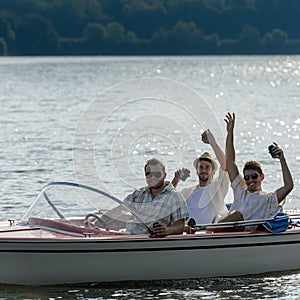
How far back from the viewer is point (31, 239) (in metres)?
12.0

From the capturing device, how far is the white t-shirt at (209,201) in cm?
1303

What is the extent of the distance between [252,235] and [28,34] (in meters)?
139

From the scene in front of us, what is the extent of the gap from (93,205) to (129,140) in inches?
720

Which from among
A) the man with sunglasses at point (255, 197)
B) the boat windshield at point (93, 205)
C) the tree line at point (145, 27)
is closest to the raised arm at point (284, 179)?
the man with sunglasses at point (255, 197)

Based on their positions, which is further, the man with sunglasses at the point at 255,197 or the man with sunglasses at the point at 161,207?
the man with sunglasses at the point at 255,197

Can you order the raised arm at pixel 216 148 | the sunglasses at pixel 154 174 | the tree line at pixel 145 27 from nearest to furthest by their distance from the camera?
1. the sunglasses at pixel 154 174
2. the raised arm at pixel 216 148
3. the tree line at pixel 145 27

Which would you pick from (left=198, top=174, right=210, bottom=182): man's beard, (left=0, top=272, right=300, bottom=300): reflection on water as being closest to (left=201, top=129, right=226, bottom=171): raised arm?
(left=198, top=174, right=210, bottom=182): man's beard

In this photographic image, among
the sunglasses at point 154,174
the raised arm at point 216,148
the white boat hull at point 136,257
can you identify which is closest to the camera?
the white boat hull at point 136,257

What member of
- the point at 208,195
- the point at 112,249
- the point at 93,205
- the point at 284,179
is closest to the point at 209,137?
the point at 208,195

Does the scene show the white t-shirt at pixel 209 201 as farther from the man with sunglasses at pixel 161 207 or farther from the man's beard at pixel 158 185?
the man's beard at pixel 158 185

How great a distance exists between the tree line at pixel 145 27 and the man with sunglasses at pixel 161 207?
13736cm

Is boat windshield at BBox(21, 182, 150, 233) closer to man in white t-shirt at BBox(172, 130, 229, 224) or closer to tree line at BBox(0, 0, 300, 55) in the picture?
man in white t-shirt at BBox(172, 130, 229, 224)

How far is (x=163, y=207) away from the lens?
12.3 metres

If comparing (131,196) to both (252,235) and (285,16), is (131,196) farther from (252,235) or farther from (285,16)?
(285,16)
